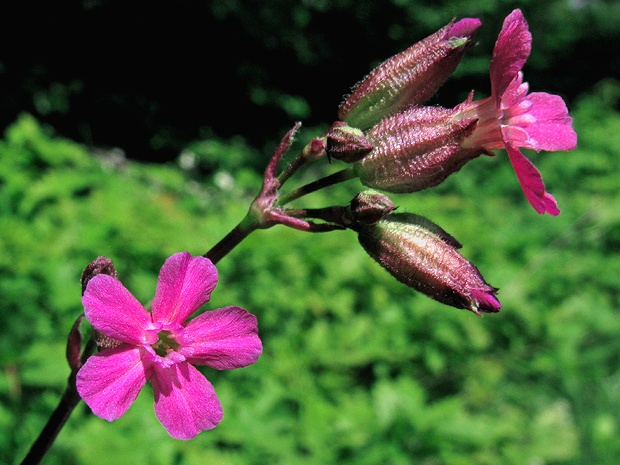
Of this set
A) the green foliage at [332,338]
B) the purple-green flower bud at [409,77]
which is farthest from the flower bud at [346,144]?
the green foliage at [332,338]

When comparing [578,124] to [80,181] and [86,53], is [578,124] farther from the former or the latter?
[86,53]

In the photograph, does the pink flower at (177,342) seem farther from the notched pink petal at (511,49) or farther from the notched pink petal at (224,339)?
the notched pink petal at (511,49)

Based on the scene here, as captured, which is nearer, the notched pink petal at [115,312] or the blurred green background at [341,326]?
the notched pink petal at [115,312]

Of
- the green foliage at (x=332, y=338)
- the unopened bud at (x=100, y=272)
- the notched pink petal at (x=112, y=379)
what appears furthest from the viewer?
the green foliage at (x=332, y=338)

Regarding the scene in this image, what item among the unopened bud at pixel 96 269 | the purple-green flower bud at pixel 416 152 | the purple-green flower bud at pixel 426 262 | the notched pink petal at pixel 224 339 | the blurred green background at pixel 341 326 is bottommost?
the blurred green background at pixel 341 326

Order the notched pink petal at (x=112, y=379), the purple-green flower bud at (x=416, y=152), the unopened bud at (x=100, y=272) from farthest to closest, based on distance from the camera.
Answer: the purple-green flower bud at (x=416, y=152) < the unopened bud at (x=100, y=272) < the notched pink petal at (x=112, y=379)

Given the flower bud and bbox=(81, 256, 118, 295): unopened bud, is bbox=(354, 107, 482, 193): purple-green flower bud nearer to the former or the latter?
the flower bud

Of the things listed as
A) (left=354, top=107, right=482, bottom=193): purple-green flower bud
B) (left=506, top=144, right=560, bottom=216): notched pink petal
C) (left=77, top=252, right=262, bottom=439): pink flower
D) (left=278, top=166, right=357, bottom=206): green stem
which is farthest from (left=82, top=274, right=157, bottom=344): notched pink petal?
(left=506, top=144, right=560, bottom=216): notched pink petal

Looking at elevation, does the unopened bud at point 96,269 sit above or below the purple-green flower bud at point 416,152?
above
